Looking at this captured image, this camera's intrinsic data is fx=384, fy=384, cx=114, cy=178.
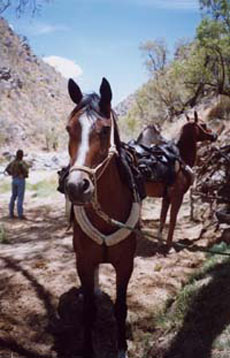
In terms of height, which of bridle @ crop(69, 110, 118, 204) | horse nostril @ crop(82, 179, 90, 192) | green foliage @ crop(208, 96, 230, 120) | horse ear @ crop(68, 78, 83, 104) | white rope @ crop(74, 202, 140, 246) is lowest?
white rope @ crop(74, 202, 140, 246)

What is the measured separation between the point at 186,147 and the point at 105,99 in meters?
4.15

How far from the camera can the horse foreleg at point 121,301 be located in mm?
3416

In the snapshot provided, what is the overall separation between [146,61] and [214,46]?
14.2 m

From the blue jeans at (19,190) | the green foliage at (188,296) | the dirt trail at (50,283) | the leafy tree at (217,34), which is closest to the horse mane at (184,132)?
the dirt trail at (50,283)

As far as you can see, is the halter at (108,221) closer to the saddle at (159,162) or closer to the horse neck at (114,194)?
the horse neck at (114,194)

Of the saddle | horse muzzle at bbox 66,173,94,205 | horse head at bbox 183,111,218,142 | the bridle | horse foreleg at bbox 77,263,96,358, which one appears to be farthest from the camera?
horse head at bbox 183,111,218,142

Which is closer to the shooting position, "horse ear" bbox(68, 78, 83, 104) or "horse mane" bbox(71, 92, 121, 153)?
"horse mane" bbox(71, 92, 121, 153)

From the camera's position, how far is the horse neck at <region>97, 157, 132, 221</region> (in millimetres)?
3129

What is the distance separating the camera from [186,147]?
678cm

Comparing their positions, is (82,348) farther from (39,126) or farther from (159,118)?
(39,126)

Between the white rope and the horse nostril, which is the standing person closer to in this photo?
the white rope

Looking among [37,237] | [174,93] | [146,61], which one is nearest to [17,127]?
[146,61]

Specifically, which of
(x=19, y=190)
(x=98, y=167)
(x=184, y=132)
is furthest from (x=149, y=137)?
(x=98, y=167)

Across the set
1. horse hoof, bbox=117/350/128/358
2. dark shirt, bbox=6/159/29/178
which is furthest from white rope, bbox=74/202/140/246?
dark shirt, bbox=6/159/29/178
